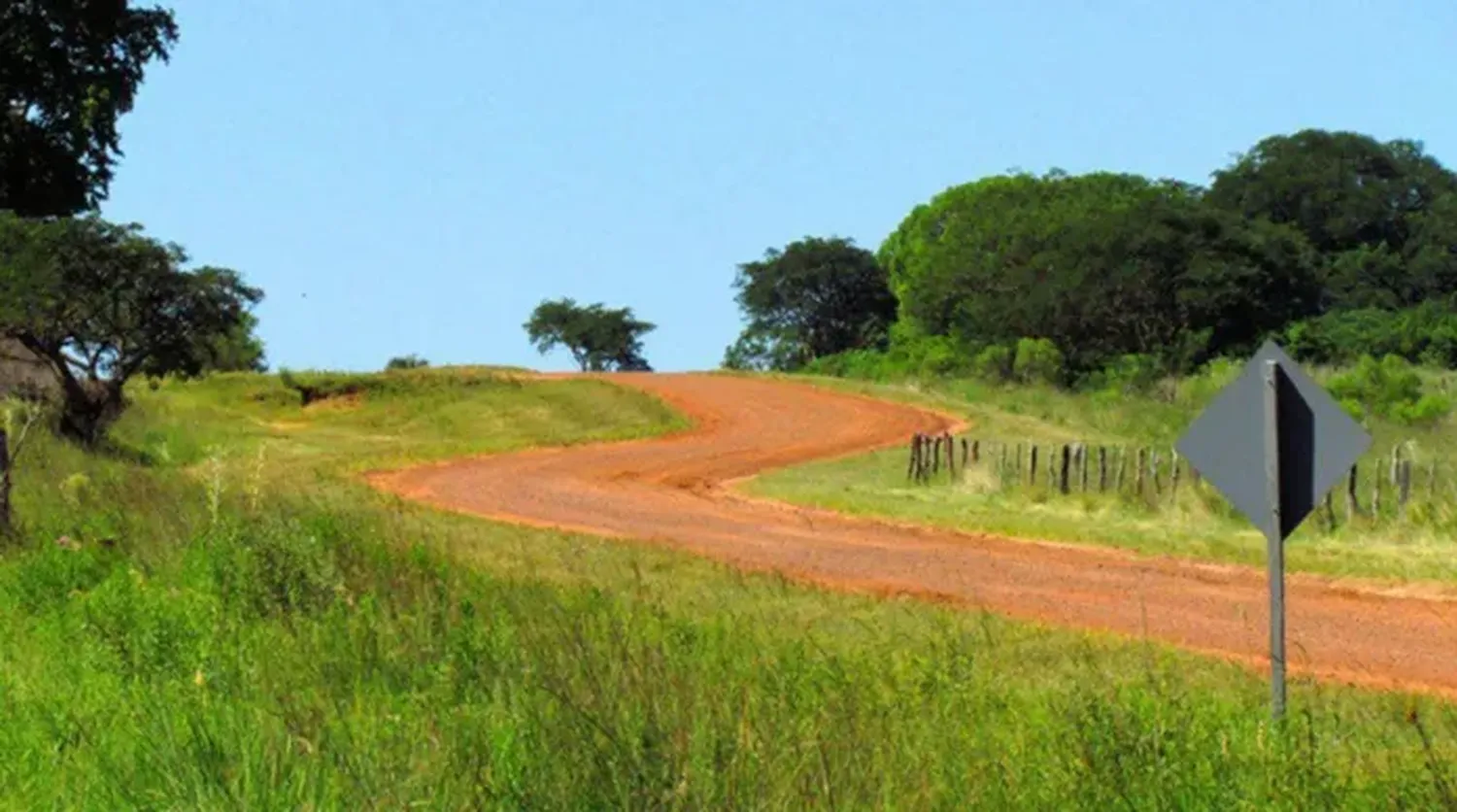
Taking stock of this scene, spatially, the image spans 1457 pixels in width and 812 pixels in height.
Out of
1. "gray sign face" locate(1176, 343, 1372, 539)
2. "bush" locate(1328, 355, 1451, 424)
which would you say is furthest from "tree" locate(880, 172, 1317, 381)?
"gray sign face" locate(1176, 343, 1372, 539)

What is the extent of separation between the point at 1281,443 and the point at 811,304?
10053cm

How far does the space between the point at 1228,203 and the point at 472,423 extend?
61.5m

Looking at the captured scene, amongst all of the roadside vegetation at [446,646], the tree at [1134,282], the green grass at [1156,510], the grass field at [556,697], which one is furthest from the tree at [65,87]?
the tree at [1134,282]

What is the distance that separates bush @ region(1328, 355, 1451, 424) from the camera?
1656 inches

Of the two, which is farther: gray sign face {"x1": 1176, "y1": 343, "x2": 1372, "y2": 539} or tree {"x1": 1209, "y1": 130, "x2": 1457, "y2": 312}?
tree {"x1": 1209, "y1": 130, "x2": 1457, "y2": 312}

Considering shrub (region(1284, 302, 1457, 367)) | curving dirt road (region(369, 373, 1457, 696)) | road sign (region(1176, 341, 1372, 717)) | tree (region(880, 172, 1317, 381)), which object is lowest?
curving dirt road (region(369, 373, 1457, 696))

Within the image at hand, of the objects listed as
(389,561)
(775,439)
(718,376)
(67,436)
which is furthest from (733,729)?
(718,376)

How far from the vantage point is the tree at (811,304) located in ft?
355

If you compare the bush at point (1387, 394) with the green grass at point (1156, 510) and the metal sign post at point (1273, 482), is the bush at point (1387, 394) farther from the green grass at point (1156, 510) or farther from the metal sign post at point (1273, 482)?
the metal sign post at point (1273, 482)

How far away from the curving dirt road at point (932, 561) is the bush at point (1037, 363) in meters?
23.0

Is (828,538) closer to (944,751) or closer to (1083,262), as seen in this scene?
(944,751)

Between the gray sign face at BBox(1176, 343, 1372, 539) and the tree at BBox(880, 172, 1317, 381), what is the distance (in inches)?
2234

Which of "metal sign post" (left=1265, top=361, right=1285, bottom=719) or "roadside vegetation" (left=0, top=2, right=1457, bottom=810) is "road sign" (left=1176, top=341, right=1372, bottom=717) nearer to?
"metal sign post" (left=1265, top=361, right=1285, bottom=719)

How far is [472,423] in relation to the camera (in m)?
49.9
